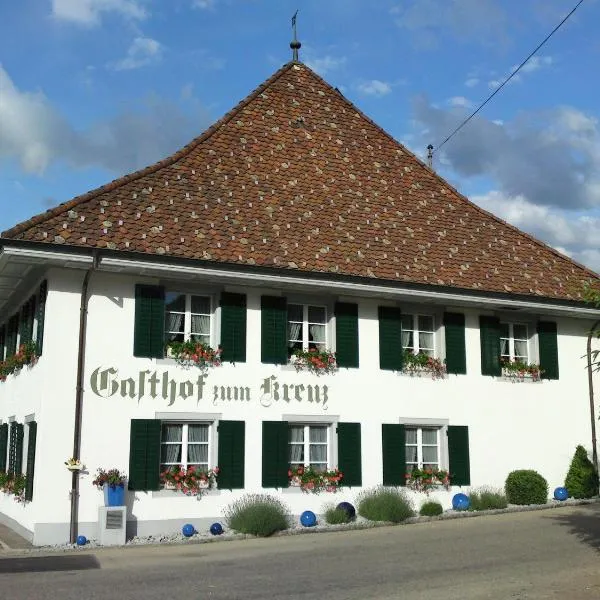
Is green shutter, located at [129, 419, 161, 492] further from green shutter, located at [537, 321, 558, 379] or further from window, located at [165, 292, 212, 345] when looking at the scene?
green shutter, located at [537, 321, 558, 379]

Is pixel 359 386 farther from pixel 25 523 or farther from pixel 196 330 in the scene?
pixel 25 523

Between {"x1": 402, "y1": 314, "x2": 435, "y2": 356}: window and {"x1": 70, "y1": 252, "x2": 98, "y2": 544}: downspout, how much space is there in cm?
668

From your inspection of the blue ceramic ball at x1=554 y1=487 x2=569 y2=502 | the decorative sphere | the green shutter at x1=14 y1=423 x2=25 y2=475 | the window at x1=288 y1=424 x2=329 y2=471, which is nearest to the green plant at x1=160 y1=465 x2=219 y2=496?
the window at x1=288 y1=424 x2=329 y2=471

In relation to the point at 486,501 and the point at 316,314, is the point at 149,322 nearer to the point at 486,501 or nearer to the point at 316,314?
the point at 316,314

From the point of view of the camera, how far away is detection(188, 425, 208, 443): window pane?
49.1 feet

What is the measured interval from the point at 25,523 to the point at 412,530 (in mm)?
6854

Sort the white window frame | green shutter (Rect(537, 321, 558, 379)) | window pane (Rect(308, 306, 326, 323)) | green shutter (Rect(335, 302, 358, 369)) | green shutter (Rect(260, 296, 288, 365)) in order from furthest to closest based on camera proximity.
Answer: green shutter (Rect(537, 321, 558, 379)), the white window frame, window pane (Rect(308, 306, 326, 323)), green shutter (Rect(335, 302, 358, 369)), green shutter (Rect(260, 296, 288, 365))

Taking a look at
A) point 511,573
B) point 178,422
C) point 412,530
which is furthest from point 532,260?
point 511,573

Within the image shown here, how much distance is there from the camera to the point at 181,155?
1712 cm

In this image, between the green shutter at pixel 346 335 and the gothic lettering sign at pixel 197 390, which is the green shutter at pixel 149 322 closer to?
the gothic lettering sign at pixel 197 390

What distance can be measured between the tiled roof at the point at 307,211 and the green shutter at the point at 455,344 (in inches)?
34.3

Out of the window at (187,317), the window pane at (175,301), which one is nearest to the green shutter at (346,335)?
the window at (187,317)

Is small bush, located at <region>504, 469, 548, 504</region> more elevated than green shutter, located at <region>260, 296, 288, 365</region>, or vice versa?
green shutter, located at <region>260, 296, 288, 365</region>

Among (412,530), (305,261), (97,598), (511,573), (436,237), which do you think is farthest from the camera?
(436,237)
